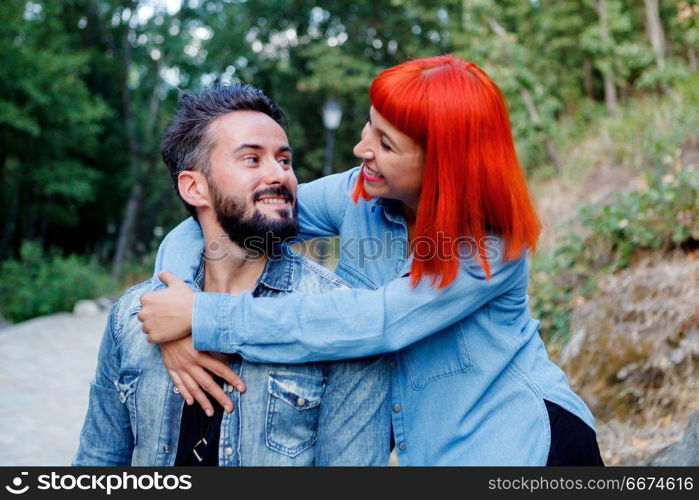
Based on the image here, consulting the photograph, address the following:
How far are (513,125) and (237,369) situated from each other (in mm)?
12322

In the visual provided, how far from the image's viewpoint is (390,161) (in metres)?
2.17

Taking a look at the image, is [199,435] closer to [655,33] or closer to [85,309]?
[85,309]

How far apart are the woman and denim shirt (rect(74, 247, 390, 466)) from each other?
4.4 inches

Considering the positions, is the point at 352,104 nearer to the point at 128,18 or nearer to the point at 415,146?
the point at 128,18

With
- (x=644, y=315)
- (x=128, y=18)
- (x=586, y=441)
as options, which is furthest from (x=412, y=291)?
(x=128, y=18)

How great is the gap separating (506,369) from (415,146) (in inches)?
29.8

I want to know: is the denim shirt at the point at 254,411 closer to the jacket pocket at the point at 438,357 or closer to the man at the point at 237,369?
the man at the point at 237,369

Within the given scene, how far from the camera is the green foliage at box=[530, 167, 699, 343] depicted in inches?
219

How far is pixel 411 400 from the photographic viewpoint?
220cm

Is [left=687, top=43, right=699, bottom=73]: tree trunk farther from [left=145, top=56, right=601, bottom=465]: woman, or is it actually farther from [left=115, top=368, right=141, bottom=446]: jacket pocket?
[left=115, top=368, right=141, bottom=446]: jacket pocket

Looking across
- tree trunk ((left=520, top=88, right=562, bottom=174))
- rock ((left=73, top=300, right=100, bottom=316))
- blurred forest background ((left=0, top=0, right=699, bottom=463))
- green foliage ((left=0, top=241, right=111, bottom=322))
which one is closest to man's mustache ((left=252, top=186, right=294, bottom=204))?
blurred forest background ((left=0, top=0, right=699, bottom=463))

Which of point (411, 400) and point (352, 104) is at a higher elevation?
point (352, 104)

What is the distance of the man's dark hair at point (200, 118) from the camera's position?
232cm

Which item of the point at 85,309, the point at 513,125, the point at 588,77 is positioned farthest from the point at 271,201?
the point at 588,77
